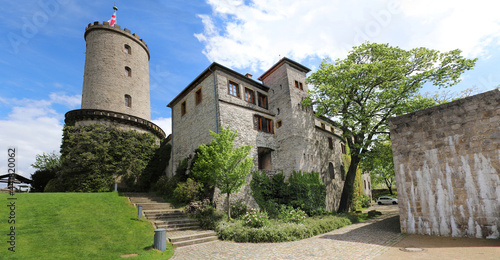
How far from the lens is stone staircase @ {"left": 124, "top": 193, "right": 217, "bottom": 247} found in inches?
427

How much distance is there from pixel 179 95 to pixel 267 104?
8805mm

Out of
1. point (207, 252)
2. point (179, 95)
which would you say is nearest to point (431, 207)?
point (207, 252)

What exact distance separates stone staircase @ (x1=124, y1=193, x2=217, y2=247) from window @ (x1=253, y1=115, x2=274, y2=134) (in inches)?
363

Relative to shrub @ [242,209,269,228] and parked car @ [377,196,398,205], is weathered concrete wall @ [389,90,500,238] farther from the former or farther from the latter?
parked car @ [377,196,398,205]

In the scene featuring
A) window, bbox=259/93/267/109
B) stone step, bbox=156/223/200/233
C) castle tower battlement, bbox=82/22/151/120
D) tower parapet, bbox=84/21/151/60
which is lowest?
stone step, bbox=156/223/200/233

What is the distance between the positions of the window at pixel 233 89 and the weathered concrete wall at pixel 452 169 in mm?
12153

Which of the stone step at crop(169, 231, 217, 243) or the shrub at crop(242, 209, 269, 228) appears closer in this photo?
the stone step at crop(169, 231, 217, 243)

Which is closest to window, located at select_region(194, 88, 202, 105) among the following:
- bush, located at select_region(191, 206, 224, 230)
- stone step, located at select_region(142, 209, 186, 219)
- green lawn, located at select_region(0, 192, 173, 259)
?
stone step, located at select_region(142, 209, 186, 219)

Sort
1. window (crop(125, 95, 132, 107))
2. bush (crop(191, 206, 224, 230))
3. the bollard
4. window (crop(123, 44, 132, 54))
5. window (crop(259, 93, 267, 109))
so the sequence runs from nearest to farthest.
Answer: the bollard
bush (crop(191, 206, 224, 230))
window (crop(259, 93, 267, 109))
window (crop(125, 95, 132, 107))
window (crop(123, 44, 132, 54))

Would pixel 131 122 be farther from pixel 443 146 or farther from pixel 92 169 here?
pixel 443 146

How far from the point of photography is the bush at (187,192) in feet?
50.8

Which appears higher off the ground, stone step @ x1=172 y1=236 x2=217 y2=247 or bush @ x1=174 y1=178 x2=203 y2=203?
bush @ x1=174 y1=178 x2=203 y2=203

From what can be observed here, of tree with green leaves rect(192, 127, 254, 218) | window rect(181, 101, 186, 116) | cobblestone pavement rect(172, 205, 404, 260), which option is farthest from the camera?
window rect(181, 101, 186, 116)

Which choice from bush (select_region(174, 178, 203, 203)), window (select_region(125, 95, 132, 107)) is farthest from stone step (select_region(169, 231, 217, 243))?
window (select_region(125, 95, 132, 107))
